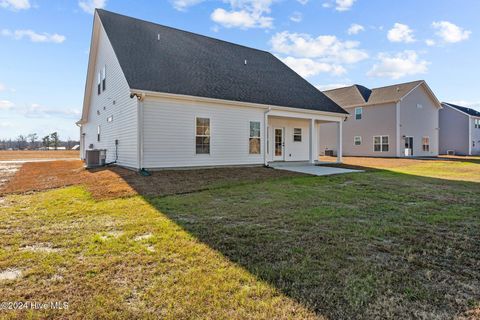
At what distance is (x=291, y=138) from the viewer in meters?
16.4

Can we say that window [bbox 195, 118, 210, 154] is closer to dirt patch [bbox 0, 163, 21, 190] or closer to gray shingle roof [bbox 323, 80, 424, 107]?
dirt patch [bbox 0, 163, 21, 190]

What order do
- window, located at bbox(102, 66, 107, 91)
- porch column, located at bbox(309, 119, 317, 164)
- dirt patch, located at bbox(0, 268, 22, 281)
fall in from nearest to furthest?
dirt patch, located at bbox(0, 268, 22, 281)
window, located at bbox(102, 66, 107, 91)
porch column, located at bbox(309, 119, 317, 164)

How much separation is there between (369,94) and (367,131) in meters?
4.41

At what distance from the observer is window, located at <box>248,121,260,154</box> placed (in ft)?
43.9

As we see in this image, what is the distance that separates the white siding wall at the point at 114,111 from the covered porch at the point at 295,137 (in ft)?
22.3

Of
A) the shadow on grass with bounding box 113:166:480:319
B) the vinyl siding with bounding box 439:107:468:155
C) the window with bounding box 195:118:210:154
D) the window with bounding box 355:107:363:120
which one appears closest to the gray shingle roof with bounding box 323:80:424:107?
the window with bounding box 355:107:363:120

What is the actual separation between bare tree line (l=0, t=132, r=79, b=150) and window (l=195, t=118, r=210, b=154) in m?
44.1

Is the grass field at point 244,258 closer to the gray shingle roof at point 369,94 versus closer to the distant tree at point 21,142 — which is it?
the gray shingle roof at point 369,94


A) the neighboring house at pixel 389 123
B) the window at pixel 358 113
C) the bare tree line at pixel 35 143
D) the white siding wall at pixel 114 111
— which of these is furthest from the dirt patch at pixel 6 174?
the bare tree line at pixel 35 143

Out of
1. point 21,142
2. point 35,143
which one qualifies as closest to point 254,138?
point 35,143

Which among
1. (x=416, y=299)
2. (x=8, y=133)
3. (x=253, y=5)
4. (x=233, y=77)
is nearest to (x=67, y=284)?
(x=416, y=299)

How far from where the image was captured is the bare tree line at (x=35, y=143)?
46688 millimetres

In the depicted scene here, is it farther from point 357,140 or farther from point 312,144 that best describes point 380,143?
point 312,144

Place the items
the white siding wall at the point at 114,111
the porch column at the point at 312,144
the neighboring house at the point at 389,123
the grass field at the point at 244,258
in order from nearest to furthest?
the grass field at the point at 244,258
the white siding wall at the point at 114,111
the porch column at the point at 312,144
the neighboring house at the point at 389,123
